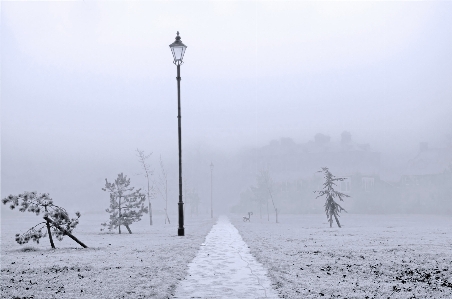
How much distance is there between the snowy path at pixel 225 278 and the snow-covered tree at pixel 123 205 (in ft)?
63.0

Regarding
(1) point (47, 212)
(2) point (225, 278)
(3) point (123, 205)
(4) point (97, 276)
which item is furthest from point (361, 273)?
(3) point (123, 205)

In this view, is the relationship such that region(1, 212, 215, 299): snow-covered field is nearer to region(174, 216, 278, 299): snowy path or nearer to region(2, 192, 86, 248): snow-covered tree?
region(174, 216, 278, 299): snowy path

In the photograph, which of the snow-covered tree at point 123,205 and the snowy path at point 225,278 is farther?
the snow-covered tree at point 123,205

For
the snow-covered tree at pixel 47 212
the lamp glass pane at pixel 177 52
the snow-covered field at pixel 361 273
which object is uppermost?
the lamp glass pane at pixel 177 52

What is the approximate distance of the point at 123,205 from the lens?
3259 cm

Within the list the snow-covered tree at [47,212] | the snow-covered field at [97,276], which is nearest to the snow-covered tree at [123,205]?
the snow-covered tree at [47,212]

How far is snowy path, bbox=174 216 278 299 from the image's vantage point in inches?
300

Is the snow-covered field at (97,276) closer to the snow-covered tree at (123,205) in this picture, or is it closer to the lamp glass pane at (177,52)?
the lamp glass pane at (177,52)

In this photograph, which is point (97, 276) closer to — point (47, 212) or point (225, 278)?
point (225, 278)

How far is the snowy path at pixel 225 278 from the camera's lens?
25.0 feet

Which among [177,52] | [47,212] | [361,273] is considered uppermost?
[177,52]

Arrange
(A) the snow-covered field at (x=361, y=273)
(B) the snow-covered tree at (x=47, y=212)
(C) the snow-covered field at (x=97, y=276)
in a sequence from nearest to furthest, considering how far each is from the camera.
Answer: (A) the snow-covered field at (x=361, y=273), (C) the snow-covered field at (x=97, y=276), (B) the snow-covered tree at (x=47, y=212)

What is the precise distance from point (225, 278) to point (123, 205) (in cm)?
2478

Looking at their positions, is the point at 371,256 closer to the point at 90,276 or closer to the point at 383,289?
the point at 383,289
